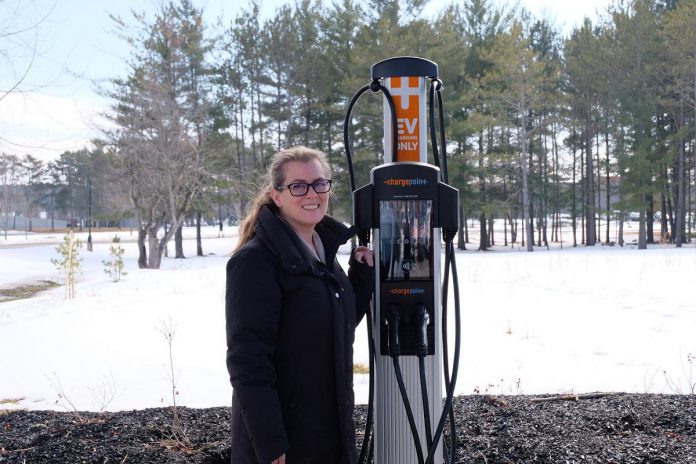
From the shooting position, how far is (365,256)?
7.52 feet

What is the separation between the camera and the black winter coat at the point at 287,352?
5.97 feet

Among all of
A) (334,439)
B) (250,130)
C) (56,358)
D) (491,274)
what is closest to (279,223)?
(334,439)

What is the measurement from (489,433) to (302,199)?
6.20 ft

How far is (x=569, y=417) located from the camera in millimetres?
3326

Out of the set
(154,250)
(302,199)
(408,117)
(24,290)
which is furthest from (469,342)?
(24,290)

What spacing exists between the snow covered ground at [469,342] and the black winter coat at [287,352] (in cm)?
236

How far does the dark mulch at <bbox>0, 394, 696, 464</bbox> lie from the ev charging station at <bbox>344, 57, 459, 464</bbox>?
0.80 meters

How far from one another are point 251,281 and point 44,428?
7.85ft

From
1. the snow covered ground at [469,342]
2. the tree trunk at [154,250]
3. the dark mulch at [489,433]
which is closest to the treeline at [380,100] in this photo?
the tree trunk at [154,250]

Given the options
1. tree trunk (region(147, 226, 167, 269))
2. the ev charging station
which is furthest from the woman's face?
tree trunk (region(147, 226, 167, 269))

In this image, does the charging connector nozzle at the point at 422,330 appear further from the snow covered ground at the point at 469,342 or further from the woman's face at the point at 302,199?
the snow covered ground at the point at 469,342

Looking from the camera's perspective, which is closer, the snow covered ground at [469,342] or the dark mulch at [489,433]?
the dark mulch at [489,433]

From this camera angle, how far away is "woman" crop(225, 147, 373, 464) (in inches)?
71.7

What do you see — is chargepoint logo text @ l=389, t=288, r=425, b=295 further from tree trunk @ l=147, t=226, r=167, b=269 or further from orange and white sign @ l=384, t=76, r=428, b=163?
tree trunk @ l=147, t=226, r=167, b=269
